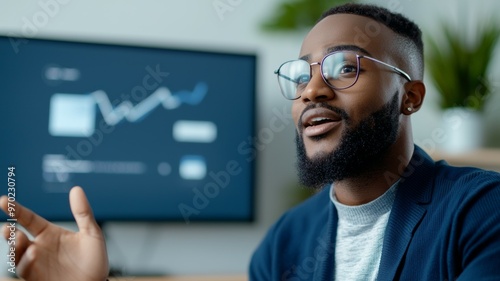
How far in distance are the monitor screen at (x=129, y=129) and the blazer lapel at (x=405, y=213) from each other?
4.36ft

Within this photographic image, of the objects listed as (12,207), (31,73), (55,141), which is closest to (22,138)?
(55,141)

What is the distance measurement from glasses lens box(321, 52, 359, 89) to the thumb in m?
0.56

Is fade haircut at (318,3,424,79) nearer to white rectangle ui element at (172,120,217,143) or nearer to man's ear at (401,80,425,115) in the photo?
man's ear at (401,80,425,115)

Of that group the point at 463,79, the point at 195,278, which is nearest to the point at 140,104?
the point at 195,278

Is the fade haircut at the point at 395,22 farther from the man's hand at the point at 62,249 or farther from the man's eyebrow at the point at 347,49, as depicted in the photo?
the man's hand at the point at 62,249

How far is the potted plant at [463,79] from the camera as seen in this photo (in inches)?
99.7

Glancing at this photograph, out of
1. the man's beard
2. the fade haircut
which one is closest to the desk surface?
the man's beard

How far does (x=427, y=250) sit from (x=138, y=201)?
5.04 feet

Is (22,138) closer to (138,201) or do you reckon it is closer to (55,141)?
(55,141)

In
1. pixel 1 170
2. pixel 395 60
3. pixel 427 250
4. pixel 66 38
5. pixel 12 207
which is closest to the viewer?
pixel 12 207

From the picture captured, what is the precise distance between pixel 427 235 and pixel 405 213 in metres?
0.07

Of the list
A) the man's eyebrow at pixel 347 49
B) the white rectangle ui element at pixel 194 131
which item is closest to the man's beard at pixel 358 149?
the man's eyebrow at pixel 347 49

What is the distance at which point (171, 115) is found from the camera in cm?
244

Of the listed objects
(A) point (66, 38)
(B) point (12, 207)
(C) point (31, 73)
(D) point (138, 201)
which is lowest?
(D) point (138, 201)
